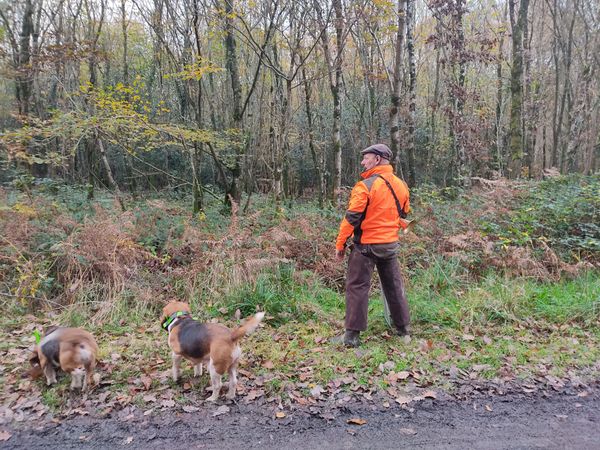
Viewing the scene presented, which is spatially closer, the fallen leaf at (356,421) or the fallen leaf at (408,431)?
the fallen leaf at (408,431)

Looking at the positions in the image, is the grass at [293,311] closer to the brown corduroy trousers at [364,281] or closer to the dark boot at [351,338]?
the dark boot at [351,338]

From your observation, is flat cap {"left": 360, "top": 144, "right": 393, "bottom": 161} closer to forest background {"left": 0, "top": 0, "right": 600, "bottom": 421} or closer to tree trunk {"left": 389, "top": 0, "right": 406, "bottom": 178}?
forest background {"left": 0, "top": 0, "right": 600, "bottom": 421}

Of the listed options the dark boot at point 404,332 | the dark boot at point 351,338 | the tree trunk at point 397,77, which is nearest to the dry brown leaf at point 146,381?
the dark boot at point 351,338

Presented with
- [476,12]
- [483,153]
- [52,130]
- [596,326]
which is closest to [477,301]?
[596,326]

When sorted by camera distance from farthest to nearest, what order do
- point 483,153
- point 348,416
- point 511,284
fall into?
point 483,153 → point 511,284 → point 348,416

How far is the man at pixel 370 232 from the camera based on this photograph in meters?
4.66

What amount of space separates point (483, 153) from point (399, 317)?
38.2 ft

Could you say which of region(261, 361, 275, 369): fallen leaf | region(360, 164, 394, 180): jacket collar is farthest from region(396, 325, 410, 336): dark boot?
region(360, 164, 394, 180): jacket collar

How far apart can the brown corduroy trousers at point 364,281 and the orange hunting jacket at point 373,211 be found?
157mm

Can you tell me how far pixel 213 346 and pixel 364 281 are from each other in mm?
2002

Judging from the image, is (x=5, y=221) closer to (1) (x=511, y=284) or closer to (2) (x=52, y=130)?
(2) (x=52, y=130)

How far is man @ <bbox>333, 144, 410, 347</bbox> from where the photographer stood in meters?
4.66

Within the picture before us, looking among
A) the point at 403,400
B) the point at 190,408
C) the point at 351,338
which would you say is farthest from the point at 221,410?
the point at 351,338

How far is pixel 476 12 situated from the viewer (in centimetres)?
2033
